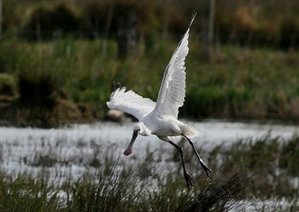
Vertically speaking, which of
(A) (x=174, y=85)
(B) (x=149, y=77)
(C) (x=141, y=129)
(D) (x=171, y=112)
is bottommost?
(B) (x=149, y=77)

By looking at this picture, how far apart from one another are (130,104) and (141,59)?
35.9ft

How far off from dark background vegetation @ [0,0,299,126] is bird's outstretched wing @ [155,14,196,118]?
548cm

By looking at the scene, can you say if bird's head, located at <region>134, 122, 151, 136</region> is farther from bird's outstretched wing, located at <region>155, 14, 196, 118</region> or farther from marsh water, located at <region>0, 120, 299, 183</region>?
marsh water, located at <region>0, 120, 299, 183</region>

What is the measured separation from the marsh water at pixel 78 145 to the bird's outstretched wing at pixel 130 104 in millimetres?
439

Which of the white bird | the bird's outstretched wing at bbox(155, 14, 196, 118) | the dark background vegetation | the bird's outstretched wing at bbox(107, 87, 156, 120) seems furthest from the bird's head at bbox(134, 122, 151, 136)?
the dark background vegetation

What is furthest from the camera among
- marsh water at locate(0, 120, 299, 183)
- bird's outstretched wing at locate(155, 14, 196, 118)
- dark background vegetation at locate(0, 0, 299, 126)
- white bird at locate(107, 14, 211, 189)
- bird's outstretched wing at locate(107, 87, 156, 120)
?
dark background vegetation at locate(0, 0, 299, 126)

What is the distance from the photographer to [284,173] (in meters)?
12.3

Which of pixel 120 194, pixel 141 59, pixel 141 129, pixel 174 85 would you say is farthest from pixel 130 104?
pixel 141 59

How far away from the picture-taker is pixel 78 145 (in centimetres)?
1319

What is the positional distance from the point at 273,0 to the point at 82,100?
16.0m

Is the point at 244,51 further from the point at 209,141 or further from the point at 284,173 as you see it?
the point at 284,173

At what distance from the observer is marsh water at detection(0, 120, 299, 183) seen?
36.4ft

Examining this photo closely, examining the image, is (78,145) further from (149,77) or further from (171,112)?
(149,77)

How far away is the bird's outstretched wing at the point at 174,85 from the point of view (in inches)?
349
